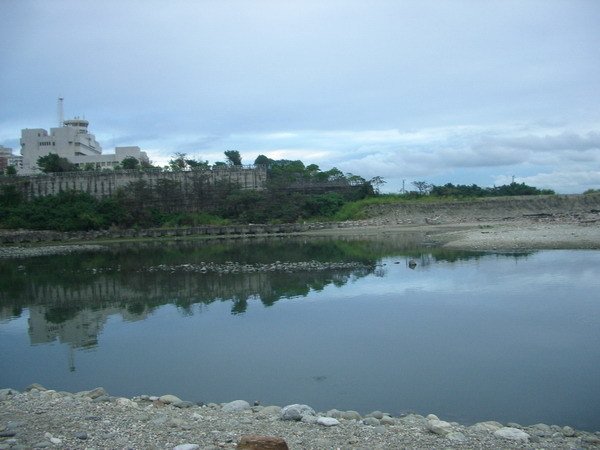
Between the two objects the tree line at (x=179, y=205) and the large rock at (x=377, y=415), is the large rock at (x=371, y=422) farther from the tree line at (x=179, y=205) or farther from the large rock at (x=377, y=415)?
the tree line at (x=179, y=205)

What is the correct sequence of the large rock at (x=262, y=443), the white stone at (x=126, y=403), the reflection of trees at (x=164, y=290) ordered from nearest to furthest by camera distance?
the large rock at (x=262, y=443) → the white stone at (x=126, y=403) → the reflection of trees at (x=164, y=290)

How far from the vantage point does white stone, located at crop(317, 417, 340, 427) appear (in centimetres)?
724

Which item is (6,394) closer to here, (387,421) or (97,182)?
(387,421)

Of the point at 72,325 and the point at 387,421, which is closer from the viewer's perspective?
the point at 387,421

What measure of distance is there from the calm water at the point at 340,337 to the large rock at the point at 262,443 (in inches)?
127

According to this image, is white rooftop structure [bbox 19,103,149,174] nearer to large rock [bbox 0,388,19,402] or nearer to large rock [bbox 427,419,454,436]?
large rock [bbox 0,388,19,402]

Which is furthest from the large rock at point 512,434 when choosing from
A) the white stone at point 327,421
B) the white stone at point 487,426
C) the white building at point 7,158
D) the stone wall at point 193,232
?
the white building at point 7,158

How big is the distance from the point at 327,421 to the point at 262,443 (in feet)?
6.06

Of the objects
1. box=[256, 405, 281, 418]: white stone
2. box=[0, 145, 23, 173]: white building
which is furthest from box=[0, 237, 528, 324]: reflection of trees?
box=[0, 145, 23, 173]: white building

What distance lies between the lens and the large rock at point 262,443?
5625mm

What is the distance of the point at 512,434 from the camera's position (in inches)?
268

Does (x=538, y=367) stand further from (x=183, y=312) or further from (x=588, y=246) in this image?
(x=588, y=246)

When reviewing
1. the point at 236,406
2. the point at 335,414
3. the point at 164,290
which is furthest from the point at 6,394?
the point at 164,290

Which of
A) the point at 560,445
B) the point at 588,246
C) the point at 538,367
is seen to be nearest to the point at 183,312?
the point at 538,367
